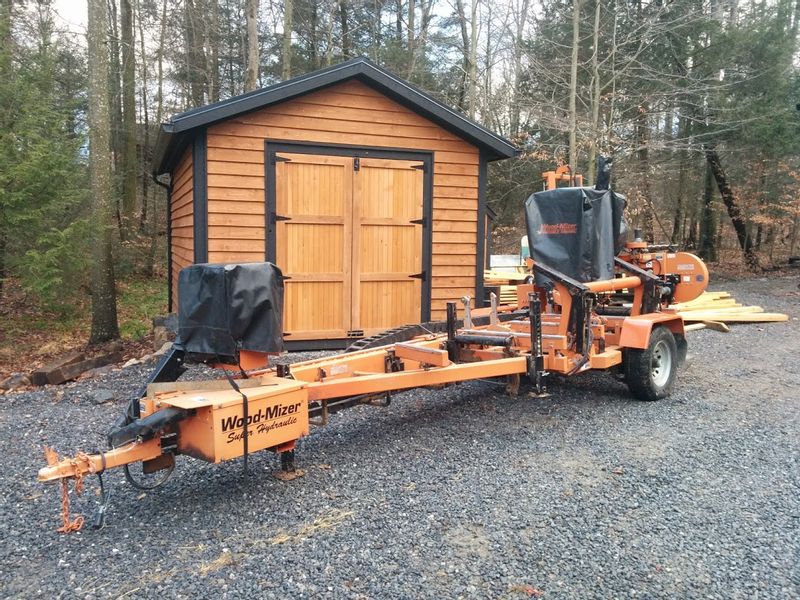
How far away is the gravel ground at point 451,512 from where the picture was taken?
282 centimetres

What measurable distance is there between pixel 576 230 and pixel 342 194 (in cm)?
332

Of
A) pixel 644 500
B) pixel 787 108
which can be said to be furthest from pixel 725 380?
pixel 787 108

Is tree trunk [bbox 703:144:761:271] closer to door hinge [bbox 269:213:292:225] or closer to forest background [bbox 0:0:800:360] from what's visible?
forest background [bbox 0:0:800:360]

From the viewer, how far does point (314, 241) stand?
7766mm

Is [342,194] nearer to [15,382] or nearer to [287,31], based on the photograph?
[15,382]

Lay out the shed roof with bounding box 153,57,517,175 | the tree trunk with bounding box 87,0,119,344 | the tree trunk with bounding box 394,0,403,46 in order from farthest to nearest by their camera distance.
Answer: the tree trunk with bounding box 394,0,403,46
the tree trunk with bounding box 87,0,119,344
the shed roof with bounding box 153,57,517,175

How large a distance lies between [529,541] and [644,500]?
940mm

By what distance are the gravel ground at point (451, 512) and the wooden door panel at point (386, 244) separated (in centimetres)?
271

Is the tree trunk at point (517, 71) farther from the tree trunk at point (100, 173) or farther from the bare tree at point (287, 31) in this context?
the tree trunk at point (100, 173)

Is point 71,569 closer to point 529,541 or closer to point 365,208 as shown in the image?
point 529,541

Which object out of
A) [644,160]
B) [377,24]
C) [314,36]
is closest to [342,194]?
[644,160]

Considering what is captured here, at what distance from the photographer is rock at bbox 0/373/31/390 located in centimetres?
694

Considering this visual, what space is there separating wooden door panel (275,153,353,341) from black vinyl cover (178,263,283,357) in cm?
389

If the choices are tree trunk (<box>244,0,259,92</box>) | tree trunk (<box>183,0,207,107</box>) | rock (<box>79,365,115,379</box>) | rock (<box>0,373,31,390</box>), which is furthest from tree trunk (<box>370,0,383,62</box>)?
rock (<box>0,373,31,390</box>)
